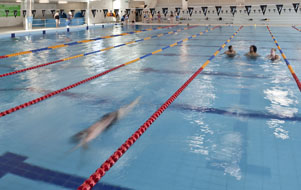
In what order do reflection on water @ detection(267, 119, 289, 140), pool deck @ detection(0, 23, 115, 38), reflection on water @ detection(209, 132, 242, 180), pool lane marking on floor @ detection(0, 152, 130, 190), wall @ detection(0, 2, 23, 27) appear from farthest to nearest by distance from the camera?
wall @ detection(0, 2, 23, 27) < pool deck @ detection(0, 23, 115, 38) < reflection on water @ detection(267, 119, 289, 140) < reflection on water @ detection(209, 132, 242, 180) < pool lane marking on floor @ detection(0, 152, 130, 190)

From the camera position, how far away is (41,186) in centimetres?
204

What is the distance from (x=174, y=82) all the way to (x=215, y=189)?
10.5ft

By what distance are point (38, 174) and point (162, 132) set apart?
1316 mm

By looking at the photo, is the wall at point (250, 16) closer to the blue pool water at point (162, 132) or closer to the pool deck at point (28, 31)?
the pool deck at point (28, 31)

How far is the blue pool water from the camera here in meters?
2.16

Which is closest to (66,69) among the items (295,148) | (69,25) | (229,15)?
(295,148)

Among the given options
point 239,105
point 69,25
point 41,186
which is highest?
point 69,25

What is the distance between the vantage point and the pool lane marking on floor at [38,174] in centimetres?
206

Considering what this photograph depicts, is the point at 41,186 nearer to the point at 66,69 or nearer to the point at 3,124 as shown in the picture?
the point at 3,124

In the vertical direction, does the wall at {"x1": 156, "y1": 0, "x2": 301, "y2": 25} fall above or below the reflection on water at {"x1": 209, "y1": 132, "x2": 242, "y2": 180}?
above

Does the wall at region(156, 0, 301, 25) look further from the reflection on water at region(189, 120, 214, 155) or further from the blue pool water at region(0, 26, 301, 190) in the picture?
the reflection on water at region(189, 120, 214, 155)

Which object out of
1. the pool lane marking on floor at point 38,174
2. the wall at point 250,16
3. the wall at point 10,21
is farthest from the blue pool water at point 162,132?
the wall at point 250,16

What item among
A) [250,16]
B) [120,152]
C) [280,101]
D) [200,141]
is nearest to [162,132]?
[200,141]

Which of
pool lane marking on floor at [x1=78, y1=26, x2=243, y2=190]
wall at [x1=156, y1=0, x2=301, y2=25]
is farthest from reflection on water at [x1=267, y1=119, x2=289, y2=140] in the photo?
wall at [x1=156, y1=0, x2=301, y2=25]
